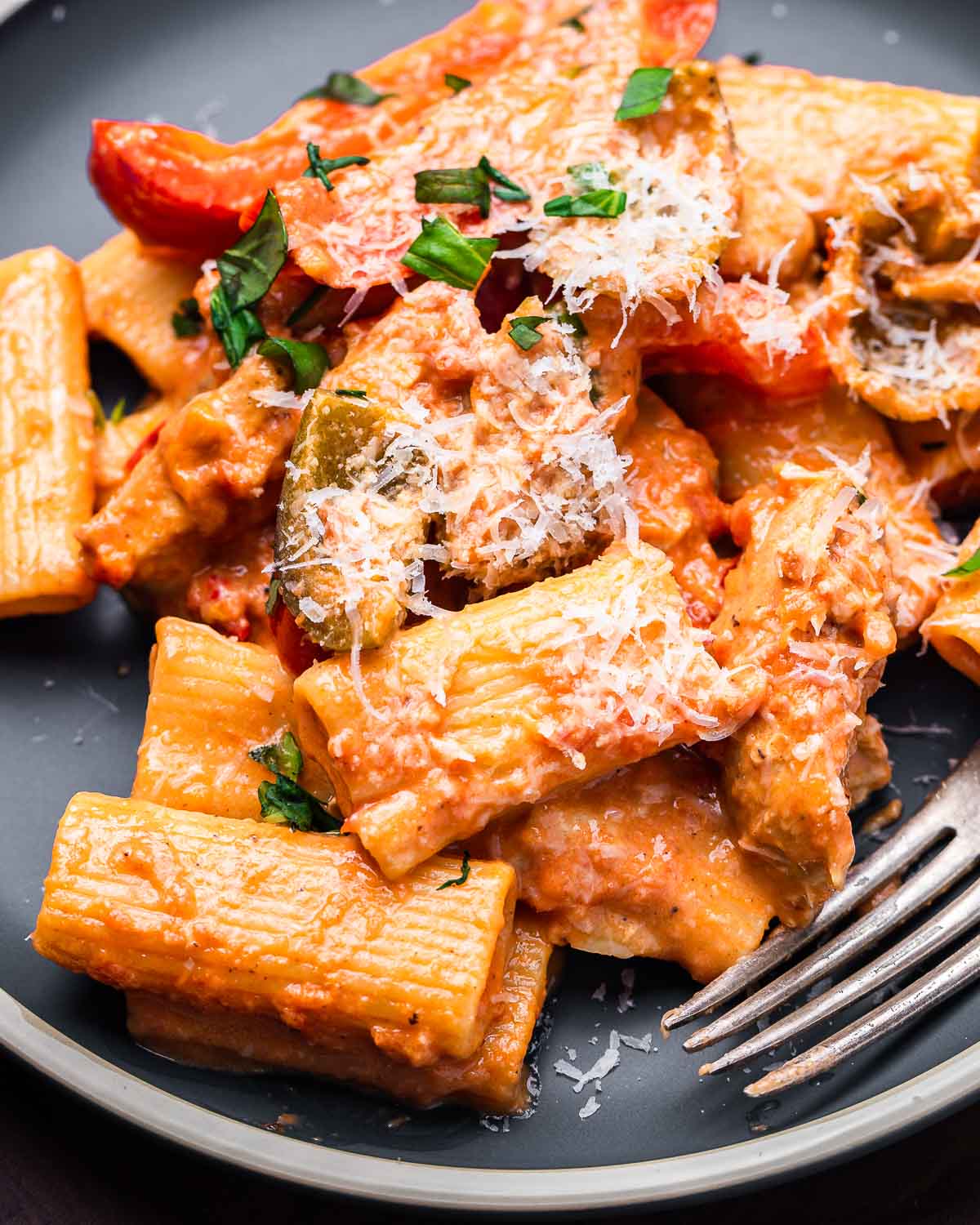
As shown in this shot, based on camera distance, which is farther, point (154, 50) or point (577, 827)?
point (154, 50)

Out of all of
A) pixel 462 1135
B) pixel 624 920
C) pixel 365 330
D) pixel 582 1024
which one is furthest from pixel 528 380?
pixel 462 1135

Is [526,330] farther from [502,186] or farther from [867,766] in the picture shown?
[867,766]

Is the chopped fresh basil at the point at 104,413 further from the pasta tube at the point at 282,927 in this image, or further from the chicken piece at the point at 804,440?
the chicken piece at the point at 804,440

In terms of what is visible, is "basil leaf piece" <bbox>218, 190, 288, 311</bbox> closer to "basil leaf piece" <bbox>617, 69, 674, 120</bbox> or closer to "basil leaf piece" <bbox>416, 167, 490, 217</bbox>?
"basil leaf piece" <bbox>416, 167, 490, 217</bbox>

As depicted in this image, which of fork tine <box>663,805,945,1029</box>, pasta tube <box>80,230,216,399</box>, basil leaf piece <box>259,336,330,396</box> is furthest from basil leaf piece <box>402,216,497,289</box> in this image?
fork tine <box>663,805,945,1029</box>

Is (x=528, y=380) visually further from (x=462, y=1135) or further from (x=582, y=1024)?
(x=462, y=1135)
